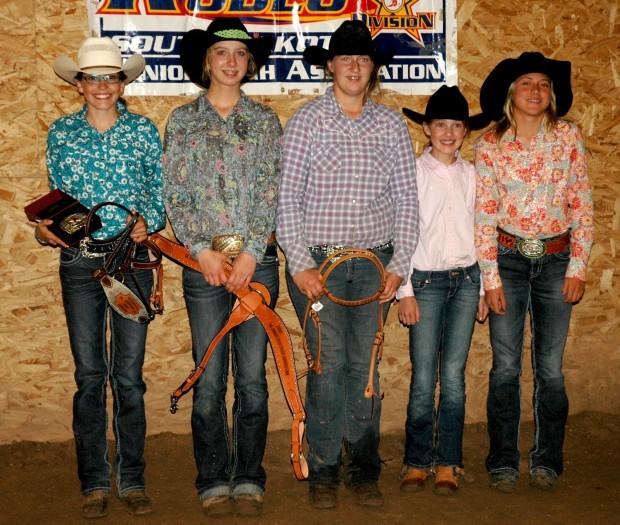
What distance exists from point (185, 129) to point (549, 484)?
2.76 m

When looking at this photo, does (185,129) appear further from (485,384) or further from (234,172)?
(485,384)

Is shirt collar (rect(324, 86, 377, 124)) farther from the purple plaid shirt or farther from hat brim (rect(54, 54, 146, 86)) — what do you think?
hat brim (rect(54, 54, 146, 86))

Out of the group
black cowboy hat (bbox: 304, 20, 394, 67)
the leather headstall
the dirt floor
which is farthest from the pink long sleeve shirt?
the leather headstall

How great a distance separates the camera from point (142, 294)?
4414 millimetres

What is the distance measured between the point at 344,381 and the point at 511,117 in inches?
67.7

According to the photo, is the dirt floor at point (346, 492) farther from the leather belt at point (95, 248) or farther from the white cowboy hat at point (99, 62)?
the white cowboy hat at point (99, 62)

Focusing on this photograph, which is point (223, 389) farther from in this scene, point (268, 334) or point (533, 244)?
point (533, 244)

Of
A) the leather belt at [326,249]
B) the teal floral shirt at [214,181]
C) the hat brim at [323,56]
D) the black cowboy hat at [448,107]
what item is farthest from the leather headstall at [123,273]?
the black cowboy hat at [448,107]

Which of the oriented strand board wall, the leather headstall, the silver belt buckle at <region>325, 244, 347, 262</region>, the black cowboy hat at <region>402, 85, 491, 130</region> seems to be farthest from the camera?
the oriented strand board wall

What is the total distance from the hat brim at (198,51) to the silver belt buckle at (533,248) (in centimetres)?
173

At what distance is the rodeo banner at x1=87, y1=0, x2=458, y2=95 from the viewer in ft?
16.3

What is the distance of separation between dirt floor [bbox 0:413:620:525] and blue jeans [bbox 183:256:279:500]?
243mm

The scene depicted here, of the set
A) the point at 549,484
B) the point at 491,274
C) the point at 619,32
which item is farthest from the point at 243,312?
the point at 619,32

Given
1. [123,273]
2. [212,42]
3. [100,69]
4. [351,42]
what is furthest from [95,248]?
[351,42]
